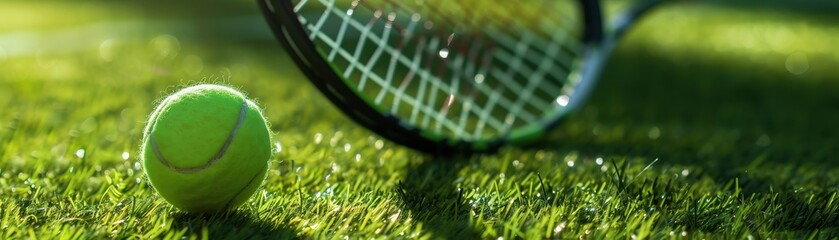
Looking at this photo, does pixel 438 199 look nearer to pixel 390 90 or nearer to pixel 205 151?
pixel 390 90

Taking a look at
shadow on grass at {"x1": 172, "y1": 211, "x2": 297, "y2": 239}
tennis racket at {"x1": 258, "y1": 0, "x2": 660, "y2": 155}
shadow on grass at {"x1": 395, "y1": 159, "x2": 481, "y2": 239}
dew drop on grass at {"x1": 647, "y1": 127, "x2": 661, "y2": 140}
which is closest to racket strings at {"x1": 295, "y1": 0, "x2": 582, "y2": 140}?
tennis racket at {"x1": 258, "y1": 0, "x2": 660, "y2": 155}

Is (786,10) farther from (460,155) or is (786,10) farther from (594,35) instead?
(460,155)

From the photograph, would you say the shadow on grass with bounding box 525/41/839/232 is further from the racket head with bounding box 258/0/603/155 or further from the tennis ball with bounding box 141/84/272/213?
the tennis ball with bounding box 141/84/272/213

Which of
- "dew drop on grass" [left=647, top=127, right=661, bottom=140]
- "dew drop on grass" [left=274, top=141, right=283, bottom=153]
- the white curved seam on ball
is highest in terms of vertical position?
"dew drop on grass" [left=647, top=127, right=661, bottom=140]

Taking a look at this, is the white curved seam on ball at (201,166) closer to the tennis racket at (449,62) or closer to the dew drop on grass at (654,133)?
the tennis racket at (449,62)

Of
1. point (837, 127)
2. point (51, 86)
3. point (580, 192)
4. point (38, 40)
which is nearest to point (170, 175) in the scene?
point (580, 192)

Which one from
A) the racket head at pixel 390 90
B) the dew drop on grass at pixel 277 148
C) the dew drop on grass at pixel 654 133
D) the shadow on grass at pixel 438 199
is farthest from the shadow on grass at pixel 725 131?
the dew drop on grass at pixel 277 148

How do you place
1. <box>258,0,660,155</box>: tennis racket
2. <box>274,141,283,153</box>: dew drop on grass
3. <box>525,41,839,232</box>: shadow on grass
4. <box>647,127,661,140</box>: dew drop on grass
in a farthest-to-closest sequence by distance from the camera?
<box>647,127,661,140</box>: dew drop on grass
<box>274,141,283,153</box>: dew drop on grass
<box>258,0,660,155</box>: tennis racket
<box>525,41,839,232</box>: shadow on grass
